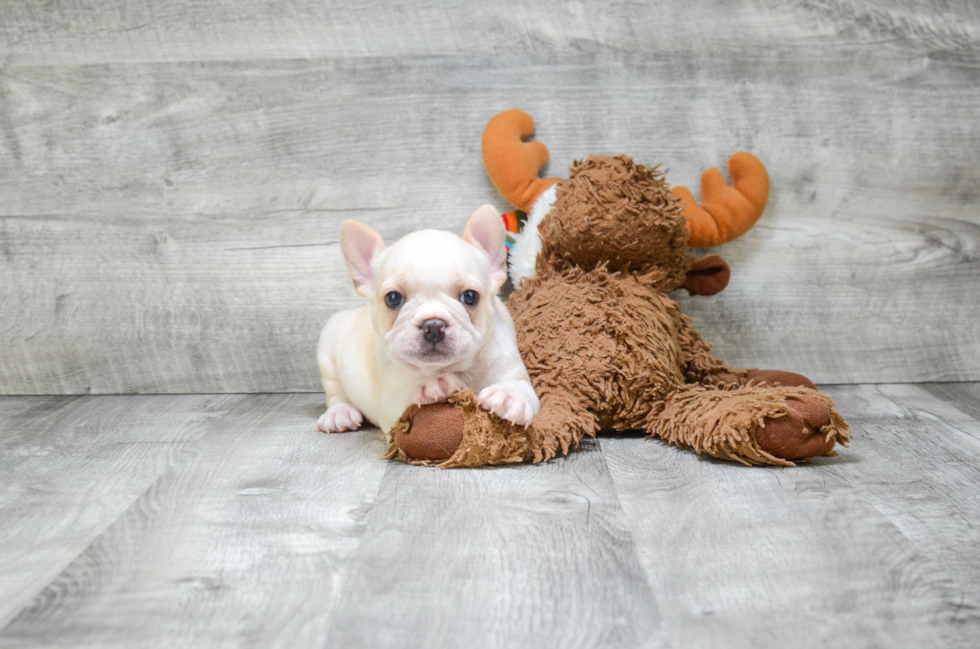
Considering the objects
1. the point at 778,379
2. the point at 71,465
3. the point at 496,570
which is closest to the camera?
the point at 496,570

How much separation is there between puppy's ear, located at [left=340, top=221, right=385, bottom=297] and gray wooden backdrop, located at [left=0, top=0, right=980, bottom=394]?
1.61 ft

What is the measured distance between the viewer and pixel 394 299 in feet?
4.37

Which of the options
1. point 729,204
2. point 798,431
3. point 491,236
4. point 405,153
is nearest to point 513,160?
point 405,153

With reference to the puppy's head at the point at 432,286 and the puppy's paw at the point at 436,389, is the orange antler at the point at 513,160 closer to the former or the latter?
the puppy's head at the point at 432,286

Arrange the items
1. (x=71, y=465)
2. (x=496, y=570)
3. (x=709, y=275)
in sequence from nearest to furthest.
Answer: (x=496, y=570), (x=71, y=465), (x=709, y=275)

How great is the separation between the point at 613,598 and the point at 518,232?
44.4 inches

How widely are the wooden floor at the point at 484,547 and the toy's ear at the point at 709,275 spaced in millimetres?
455

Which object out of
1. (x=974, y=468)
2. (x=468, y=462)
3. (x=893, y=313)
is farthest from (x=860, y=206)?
(x=468, y=462)

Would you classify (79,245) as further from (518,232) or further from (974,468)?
(974,468)

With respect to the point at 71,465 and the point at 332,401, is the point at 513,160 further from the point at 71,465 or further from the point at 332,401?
the point at 71,465

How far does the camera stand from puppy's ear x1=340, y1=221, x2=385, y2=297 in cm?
143

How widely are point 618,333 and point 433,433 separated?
0.46m

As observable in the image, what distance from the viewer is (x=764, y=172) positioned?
1.84 m

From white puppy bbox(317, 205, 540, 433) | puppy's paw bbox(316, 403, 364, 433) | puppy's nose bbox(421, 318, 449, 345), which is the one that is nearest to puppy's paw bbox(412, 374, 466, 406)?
white puppy bbox(317, 205, 540, 433)
